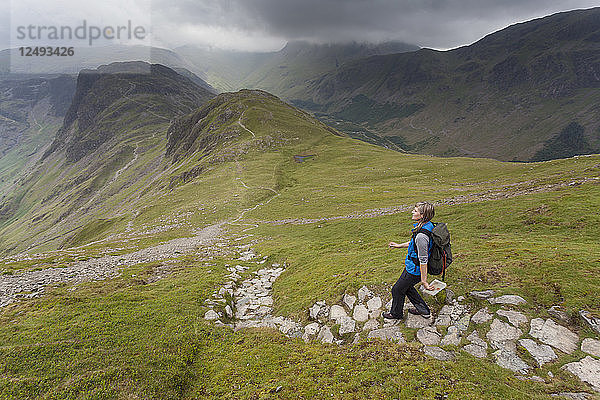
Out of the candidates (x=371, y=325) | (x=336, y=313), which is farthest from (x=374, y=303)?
(x=336, y=313)

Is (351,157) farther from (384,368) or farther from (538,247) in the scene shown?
(384,368)

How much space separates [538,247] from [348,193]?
46548mm

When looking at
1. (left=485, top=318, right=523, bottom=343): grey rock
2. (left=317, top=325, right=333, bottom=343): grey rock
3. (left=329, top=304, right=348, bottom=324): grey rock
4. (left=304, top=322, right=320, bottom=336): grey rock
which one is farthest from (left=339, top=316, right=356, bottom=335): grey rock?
(left=485, top=318, right=523, bottom=343): grey rock

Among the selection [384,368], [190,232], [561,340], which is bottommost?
[190,232]

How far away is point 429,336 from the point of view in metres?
11.4

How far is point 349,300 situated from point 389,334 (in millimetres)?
3658

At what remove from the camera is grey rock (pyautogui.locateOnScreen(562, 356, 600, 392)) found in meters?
8.11

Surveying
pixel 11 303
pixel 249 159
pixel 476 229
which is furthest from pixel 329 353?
pixel 249 159

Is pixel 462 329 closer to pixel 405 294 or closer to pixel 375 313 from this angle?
pixel 405 294

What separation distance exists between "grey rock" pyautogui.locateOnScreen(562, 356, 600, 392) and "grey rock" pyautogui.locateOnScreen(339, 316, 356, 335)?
7824mm

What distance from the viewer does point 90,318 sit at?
15.4 meters

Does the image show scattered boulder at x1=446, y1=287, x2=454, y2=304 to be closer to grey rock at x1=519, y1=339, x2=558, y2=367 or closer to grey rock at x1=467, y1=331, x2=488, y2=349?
grey rock at x1=467, y1=331, x2=488, y2=349

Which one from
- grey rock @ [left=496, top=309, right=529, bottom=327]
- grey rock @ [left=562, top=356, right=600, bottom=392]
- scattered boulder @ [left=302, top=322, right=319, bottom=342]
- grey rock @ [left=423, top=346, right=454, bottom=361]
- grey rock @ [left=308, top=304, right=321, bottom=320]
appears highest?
grey rock @ [left=496, top=309, right=529, bottom=327]

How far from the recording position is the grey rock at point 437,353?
1011 cm
